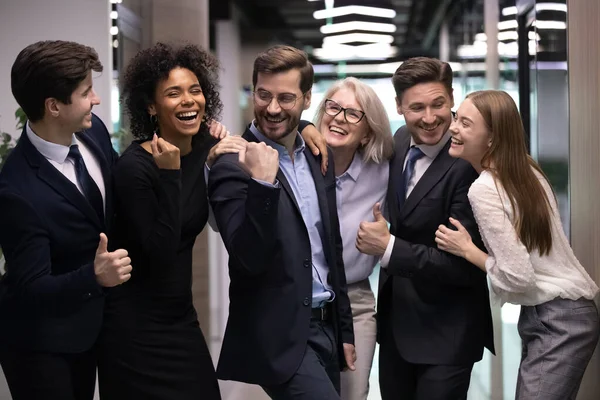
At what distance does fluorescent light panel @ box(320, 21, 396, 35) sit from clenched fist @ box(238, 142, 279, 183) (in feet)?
11.8

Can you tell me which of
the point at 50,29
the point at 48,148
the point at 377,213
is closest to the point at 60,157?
the point at 48,148

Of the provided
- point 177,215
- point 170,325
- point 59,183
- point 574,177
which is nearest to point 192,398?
point 170,325

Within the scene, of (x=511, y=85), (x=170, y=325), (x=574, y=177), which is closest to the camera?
(x=170, y=325)

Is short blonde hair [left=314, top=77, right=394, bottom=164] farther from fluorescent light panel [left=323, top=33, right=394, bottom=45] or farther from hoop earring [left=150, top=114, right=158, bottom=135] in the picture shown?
fluorescent light panel [left=323, top=33, right=394, bottom=45]

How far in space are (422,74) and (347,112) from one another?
0.31 metres

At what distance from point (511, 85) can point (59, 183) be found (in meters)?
3.18

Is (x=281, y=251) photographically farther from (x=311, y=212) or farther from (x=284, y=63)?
(x=284, y=63)

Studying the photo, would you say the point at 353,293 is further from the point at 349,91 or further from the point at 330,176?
the point at 349,91

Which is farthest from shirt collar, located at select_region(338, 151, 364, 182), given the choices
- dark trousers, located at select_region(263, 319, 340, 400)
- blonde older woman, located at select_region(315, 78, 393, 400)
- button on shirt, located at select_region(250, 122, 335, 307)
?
dark trousers, located at select_region(263, 319, 340, 400)

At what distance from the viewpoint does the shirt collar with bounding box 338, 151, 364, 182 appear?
3.46 m

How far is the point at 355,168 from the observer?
348 centimetres

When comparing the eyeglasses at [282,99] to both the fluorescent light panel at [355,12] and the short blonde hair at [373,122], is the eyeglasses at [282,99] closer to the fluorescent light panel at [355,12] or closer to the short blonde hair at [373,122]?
the short blonde hair at [373,122]

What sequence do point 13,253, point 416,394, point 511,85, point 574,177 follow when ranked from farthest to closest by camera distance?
point 511,85 → point 574,177 → point 416,394 → point 13,253

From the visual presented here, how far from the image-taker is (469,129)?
10.3 ft
